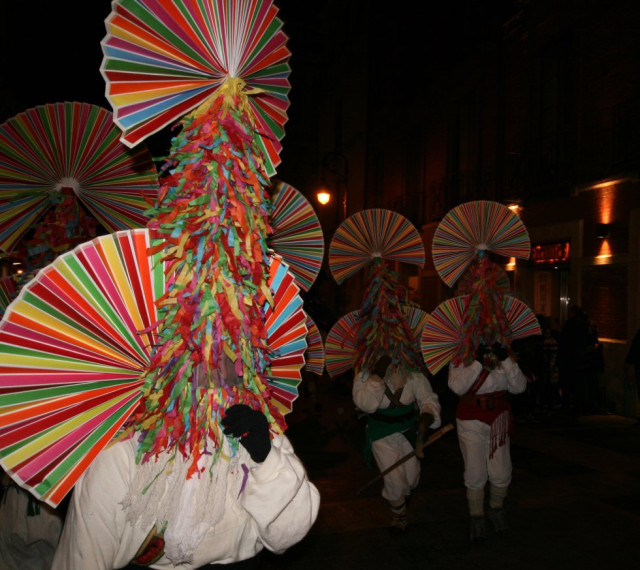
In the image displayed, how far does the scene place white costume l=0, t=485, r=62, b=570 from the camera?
320 cm

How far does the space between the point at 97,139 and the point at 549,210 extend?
1120 cm

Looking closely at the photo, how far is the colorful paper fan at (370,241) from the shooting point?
5.95 metres

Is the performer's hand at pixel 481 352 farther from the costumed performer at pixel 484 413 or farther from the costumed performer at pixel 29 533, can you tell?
the costumed performer at pixel 29 533

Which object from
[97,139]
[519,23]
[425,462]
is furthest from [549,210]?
[97,139]

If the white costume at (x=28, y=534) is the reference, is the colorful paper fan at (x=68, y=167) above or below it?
above

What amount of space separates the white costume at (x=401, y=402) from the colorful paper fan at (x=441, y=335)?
23 centimetres

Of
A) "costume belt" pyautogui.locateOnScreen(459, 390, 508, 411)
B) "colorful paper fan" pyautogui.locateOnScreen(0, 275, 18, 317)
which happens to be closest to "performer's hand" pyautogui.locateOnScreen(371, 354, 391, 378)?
"costume belt" pyautogui.locateOnScreen(459, 390, 508, 411)

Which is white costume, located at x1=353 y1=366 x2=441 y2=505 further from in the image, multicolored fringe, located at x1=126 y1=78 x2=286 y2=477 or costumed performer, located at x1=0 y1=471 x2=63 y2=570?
multicolored fringe, located at x1=126 y1=78 x2=286 y2=477

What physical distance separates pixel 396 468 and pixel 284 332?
3.21 meters

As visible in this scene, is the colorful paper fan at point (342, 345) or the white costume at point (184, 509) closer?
the white costume at point (184, 509)

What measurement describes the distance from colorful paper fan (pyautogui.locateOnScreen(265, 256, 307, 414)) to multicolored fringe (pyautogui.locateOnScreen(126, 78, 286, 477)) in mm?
175

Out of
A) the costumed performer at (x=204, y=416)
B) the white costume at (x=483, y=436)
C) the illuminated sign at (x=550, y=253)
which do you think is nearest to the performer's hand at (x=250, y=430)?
the costumed performer at (x=204, y=416)

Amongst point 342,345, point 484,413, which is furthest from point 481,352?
point 342,345

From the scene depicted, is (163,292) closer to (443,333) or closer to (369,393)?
(369,393)
